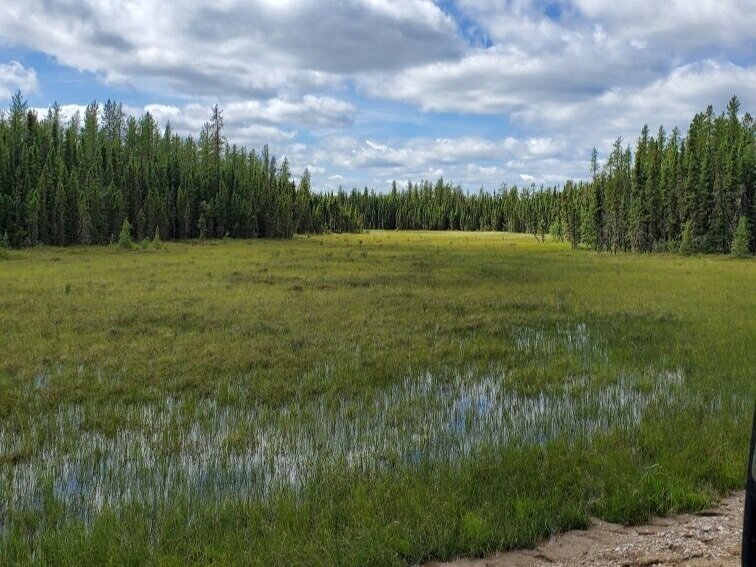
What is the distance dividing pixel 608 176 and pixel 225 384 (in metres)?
90.2

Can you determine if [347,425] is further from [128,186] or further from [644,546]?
[128,186]

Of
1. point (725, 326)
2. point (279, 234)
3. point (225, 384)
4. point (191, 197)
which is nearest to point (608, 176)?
point (279, 234)

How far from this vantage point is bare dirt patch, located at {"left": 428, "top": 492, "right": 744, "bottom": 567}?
227 inches

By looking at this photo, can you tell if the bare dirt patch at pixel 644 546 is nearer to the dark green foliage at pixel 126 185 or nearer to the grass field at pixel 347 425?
the grass field at pixel 347 425

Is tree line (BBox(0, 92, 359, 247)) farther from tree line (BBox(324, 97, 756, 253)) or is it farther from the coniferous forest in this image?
tree line (BBox(324, 97, 756, 253))

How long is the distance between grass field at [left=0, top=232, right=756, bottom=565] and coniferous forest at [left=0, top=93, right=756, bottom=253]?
52.0 metres

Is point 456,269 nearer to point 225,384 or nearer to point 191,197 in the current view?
point 225,384

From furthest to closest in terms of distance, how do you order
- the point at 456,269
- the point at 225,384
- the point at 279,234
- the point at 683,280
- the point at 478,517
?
1. the point at 279,234
2. the point at 456,269
3. the point at 683,280
4. the point at 225,384
5. the point at 478,517

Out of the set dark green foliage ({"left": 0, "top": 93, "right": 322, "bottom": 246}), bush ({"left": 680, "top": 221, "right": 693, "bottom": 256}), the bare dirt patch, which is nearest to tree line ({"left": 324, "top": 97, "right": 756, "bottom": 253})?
bush ({"left": 680, "top": 221, "right": 693, "bottom": 256})

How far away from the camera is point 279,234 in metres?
103

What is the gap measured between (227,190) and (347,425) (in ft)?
297

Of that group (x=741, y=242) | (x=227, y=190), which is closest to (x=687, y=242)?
(x=741, y=242)

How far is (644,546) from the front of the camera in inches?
242

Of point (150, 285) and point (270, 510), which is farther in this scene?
point (150, 285)
